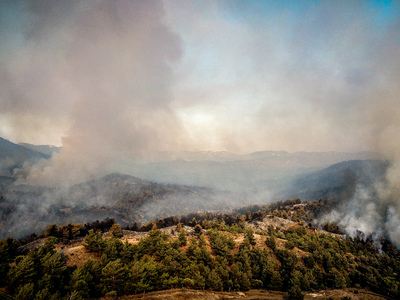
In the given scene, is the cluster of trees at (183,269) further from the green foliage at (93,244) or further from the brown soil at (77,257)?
the brown soil at (77,257)

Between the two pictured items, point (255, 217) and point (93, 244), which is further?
point (255, 217)

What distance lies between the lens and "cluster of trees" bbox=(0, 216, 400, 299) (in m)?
37.9

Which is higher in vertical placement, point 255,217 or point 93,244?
point 93,244

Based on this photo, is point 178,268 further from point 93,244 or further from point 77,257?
point 77,257

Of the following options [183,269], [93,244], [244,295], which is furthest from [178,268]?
[93,244]

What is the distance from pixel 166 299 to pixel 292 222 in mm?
149988

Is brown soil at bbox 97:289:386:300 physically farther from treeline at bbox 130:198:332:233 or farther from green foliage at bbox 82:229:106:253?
treeline at bbox 130:198:332:233

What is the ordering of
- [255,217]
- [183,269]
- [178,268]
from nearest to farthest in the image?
[183,269]
[178,268]
[255,217]

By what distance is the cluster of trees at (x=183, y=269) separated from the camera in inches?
1492

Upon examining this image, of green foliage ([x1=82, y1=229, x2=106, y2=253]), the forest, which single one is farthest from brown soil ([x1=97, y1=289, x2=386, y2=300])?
green foliage ([x1=82, y1=229, x2=106, y2=253])

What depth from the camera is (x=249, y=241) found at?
284ft

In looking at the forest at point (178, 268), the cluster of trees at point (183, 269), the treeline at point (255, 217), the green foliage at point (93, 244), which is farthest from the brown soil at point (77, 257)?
the treeline at point (255, 217)

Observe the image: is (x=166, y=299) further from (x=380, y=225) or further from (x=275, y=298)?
(x=380, y=225)

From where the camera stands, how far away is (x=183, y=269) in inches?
2083
